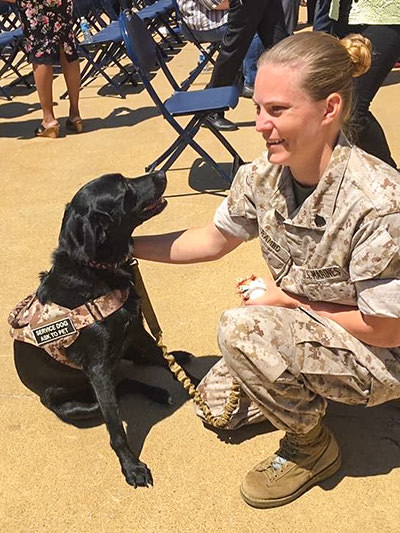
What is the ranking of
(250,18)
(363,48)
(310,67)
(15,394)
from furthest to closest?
(250,18) → (15,394) → (363,48) → (310,67)

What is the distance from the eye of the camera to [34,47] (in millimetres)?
5754

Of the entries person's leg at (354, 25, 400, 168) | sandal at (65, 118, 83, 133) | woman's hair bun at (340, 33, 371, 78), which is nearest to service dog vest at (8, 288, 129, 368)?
woman's hair bun at (340, 33, 371, 78)

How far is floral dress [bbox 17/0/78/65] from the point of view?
18.4ft

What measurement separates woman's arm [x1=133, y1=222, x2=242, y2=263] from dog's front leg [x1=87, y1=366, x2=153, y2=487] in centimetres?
50

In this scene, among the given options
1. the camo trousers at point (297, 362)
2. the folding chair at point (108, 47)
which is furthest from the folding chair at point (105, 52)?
the camo trousers at point (297, 362)

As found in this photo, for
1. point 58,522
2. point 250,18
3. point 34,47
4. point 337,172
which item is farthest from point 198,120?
point 58,522

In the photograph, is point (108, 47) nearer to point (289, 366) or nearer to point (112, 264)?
point (112, 264)

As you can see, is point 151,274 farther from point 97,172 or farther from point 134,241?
point 97,172

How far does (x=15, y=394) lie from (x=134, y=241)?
3.36 ft

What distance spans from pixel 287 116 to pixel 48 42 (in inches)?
178

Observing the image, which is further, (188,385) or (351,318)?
(188,385)

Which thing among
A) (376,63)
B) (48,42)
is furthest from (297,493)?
(48,42)

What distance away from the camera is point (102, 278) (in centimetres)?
241

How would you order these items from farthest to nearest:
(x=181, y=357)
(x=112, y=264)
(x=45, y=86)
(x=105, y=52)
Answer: (x=105, y=52) < (x=45, y=86) < (x=181, y=357) < (x=112, y=264)
